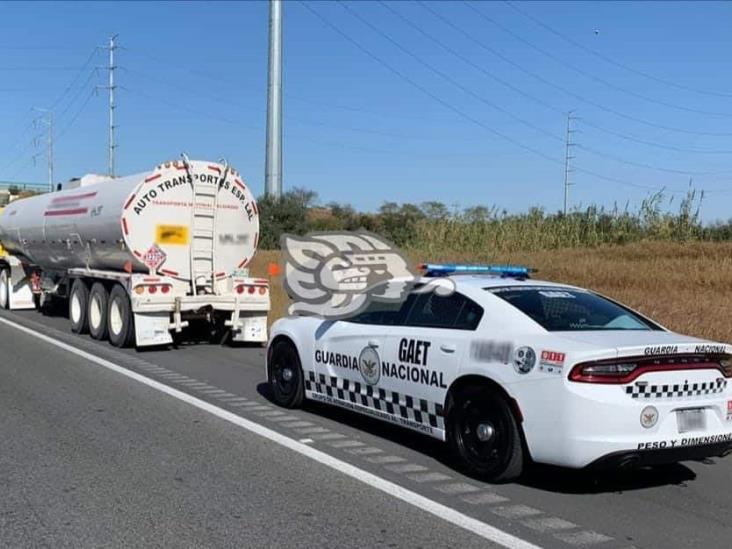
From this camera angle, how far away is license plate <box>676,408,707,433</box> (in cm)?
519

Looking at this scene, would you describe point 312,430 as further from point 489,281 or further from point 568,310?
point 568,310

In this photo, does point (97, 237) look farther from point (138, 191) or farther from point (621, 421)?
point (621, 421)

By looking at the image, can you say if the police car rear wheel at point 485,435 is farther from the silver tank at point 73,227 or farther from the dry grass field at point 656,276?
the silver tank at point 73,227

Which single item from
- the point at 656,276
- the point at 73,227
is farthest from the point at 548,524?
the point at 656,276

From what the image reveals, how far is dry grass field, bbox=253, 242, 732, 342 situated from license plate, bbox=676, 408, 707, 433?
21.5 feet

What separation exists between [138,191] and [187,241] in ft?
3.84

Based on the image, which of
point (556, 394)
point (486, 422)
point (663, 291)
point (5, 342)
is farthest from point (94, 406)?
point (663, 291)

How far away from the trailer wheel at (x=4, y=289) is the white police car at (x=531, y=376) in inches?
652

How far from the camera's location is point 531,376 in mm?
5316

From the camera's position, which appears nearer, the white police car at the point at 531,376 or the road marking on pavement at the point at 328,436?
the white police car at the point at 531,376

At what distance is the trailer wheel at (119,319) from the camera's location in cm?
1305

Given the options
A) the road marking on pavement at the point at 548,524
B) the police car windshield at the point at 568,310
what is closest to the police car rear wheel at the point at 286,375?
the police car windshield at the point at 568,310

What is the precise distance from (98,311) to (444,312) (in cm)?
981

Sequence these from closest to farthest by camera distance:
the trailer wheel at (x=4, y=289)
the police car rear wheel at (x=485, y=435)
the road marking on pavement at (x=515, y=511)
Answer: the road marking on pavement at (x=515, y=511) → the police car rear wheel at (x=485, y=435) → the trailer wheel at (x=4, y=289)
